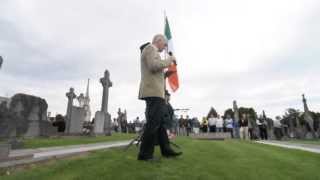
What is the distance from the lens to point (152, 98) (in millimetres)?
4742

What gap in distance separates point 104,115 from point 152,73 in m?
17.0

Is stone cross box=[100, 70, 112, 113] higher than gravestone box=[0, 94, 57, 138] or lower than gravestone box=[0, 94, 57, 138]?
higher

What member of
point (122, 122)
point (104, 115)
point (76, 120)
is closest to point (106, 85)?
point (104, 115)

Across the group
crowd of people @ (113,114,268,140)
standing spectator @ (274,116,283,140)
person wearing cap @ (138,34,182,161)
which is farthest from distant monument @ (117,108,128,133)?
person wearing cap @ (138,34,182,161)

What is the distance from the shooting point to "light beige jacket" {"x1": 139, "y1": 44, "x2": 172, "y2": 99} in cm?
474

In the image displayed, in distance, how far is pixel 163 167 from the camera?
3980mm

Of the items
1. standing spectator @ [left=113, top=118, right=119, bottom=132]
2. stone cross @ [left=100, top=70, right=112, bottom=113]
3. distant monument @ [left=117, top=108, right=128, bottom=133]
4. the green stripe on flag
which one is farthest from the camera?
distant monument @ [left=117, top=108, right=128, bottom=133]

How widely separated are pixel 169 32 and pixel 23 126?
7127mm

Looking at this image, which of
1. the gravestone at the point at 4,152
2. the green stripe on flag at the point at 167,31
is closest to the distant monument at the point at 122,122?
the green stripe on flag at the point at 167,31

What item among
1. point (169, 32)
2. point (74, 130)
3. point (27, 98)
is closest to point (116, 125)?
point (74, 130)

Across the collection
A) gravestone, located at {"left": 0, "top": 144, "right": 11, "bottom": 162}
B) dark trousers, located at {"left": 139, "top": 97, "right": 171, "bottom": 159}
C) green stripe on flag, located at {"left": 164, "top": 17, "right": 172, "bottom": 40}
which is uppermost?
green stripe on flag, located at {"left": 164, "top": 17, "right": 172, "bottom": 40}

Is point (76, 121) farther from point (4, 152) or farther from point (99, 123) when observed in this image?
point (4, 152)

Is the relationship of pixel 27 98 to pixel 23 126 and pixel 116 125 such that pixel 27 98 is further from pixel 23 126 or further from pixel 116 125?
pixel 116 125

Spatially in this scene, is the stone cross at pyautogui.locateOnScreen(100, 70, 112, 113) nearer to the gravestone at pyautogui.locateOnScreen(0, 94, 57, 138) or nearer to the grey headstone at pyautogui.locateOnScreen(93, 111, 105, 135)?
the grey headstone at pyautogui.locateOnScreen(93, 111, 105, 135)
